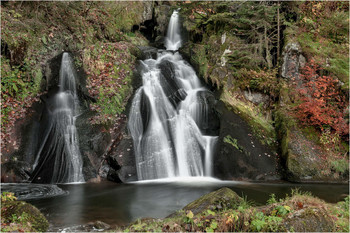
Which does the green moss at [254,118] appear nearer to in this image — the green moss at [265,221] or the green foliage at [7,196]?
the green moss at [265,221]

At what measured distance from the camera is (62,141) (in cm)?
886

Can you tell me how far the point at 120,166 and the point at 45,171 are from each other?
8.03 feet

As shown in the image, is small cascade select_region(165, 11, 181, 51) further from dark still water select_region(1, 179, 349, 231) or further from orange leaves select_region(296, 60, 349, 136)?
dark still water select_region(1, 179, 349, 231)

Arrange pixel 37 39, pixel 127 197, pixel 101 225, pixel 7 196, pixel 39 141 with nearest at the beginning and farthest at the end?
pixel 7 196 < pixel 101 225 < pixel 127 197 < pixel 39 141 < pixel 37 39

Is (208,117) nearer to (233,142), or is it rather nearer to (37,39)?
(233,142)

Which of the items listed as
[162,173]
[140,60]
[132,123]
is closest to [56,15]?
[140,60]

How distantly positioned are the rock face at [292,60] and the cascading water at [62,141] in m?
9.10

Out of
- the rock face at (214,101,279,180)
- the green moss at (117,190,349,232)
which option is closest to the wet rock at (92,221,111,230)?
the green moss at (117,190,349,232)

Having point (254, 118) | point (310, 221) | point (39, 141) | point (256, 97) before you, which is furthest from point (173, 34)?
point (310, 221)

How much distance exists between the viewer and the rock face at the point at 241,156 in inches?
350

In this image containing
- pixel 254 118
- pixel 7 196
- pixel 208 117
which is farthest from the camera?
pixel 254 118

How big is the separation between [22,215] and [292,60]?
11331 mm

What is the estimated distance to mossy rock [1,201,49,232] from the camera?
4152 millimetres

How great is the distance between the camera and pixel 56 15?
39.6 feet
